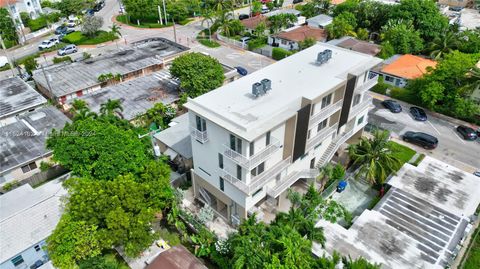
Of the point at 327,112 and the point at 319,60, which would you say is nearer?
the point at 327,112

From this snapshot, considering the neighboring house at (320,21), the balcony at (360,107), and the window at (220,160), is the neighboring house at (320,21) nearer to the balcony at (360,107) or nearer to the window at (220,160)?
the balcony at (360,107)

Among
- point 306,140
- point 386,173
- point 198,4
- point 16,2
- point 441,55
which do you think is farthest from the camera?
point 198,4

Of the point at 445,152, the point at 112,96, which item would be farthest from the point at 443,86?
the point at 112,96

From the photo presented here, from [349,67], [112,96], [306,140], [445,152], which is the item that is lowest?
[445,152]

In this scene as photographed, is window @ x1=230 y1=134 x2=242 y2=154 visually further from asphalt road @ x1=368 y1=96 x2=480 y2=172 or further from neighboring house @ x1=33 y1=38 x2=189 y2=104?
neighboring house @ x1=33 y1=38 x2=189 y2=104

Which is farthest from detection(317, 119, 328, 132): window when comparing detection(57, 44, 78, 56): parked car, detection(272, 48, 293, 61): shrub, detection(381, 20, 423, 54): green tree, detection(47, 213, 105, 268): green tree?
detection(57, 44, 78, 56): parked car

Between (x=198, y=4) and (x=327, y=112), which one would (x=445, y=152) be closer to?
(x=327, y=112)
